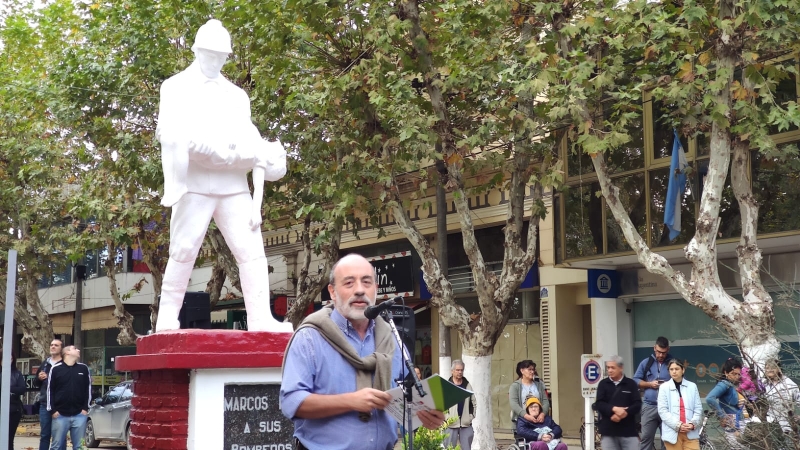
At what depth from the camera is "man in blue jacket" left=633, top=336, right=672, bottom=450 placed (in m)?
13.3

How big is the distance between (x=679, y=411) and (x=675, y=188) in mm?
5949

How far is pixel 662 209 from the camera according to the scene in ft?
59.6

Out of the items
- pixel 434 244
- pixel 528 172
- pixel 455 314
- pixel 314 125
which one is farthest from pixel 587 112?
pixel 434 244

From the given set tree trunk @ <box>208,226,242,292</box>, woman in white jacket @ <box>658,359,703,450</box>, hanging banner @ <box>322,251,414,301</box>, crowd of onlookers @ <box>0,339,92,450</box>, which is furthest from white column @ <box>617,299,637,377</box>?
crowd of onlookers @ <box>0,339,92,450</box>

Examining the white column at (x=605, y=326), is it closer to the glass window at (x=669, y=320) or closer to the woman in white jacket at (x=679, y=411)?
the glass window at (x=669, y=320)

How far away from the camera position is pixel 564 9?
14203 millimetres

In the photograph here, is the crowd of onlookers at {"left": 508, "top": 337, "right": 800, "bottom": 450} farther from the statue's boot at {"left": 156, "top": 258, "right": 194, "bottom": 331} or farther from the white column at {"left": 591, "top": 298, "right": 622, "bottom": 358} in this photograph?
the white column at {"left": 591, "top": 298, "right": 622, "bottom": 358}

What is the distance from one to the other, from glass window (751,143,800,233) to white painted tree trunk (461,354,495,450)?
4.70m

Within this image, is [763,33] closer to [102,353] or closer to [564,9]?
[564,9]

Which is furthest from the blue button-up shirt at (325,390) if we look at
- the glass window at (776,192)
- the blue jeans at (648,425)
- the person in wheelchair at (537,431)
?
the glass window at (776,192)

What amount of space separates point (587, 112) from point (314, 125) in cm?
608

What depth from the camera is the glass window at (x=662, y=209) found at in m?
17.6

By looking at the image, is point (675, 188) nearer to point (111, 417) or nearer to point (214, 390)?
point (214, 390)

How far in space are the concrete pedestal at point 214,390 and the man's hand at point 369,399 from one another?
449 cm
